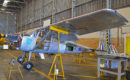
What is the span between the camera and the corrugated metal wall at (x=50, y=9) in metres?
13.9

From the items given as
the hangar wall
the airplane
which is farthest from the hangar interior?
the hangar wall

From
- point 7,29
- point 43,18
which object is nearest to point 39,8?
point 43,18

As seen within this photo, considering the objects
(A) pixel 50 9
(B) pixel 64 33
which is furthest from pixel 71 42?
(A) pixel 50 9

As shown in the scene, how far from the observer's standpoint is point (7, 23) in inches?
1633

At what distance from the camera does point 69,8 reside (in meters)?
18.2

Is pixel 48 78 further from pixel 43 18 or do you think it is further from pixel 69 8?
pixel 43 18

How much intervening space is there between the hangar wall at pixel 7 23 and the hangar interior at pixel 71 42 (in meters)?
6.69

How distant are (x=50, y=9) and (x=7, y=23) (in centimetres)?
2438

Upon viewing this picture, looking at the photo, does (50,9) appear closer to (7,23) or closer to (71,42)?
(71,42)

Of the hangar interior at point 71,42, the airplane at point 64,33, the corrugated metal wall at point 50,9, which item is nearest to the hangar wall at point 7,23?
the corrugated metal wall at point 50,9

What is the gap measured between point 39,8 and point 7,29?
63.2 feet

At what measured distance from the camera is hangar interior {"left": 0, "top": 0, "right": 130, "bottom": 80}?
5176 mm

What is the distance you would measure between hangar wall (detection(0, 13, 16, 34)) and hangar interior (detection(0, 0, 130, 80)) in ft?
22.0

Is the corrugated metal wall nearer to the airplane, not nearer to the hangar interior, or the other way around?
the hangar interior
